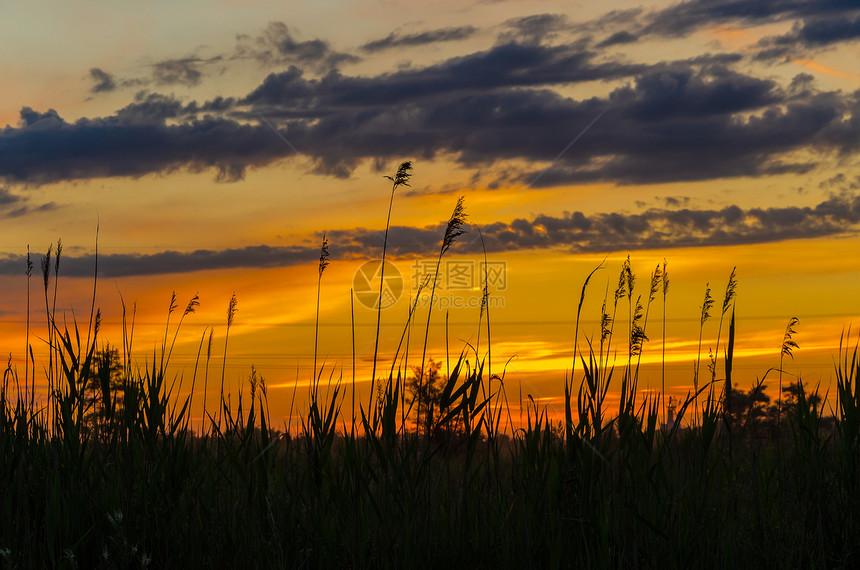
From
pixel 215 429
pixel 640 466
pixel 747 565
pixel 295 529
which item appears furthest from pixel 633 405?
pixel 215 429

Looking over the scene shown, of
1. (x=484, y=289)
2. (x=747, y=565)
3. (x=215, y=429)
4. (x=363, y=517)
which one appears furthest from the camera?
(x=215, y=429)

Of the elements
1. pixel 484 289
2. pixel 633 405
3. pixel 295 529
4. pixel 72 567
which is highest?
pixel 484 289

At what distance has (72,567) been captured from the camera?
4.44 m

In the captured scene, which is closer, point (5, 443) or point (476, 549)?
point (476, 549)

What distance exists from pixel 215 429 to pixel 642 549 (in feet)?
10.0

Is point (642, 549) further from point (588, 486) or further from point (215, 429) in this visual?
point (215, 429)

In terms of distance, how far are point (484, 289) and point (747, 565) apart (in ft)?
7.78

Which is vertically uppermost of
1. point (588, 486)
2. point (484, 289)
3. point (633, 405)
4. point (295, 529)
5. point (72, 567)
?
point (484, 289)

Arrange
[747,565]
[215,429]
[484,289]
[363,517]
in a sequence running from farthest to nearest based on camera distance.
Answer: [215,429] < [484,289] < [747,565] < [363,517]

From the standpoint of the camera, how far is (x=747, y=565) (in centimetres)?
454

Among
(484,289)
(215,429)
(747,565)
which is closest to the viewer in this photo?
(747,565)

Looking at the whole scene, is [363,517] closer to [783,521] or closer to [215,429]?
[215,429]

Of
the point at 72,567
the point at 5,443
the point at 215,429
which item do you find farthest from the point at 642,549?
the point at 5,443

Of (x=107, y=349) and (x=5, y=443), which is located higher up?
(x=107, y=349)
